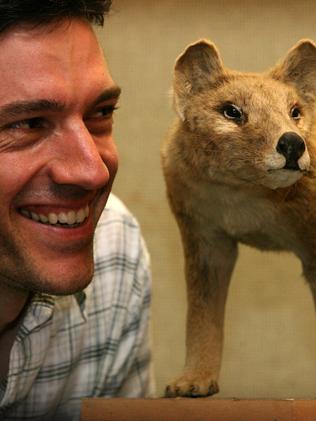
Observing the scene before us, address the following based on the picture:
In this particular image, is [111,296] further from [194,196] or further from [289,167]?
[289,167]

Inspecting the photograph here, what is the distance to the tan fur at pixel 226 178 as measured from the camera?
1.06 metres

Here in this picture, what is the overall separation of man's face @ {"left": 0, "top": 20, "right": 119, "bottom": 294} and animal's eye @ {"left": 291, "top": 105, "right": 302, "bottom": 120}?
0.25m

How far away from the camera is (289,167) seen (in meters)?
0.99

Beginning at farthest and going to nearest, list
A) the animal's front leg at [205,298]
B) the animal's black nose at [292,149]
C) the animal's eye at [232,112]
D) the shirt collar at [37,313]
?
the shirt collar at [37,313] < the animal's front leg at [205,298] < the animal's eye at [232,112] < the animal's black nose at [292,149]

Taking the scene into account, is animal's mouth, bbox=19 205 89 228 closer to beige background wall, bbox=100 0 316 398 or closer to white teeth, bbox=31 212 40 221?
white teeth, bbox=31 212 40 221

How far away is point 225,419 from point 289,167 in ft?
1.03

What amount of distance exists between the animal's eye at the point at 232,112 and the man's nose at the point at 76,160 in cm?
17

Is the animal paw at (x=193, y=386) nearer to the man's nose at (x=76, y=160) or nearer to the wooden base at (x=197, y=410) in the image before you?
the wooden base at (x=197, y=410)

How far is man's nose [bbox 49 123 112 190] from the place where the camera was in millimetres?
1135

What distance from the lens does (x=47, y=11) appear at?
1.17 meters

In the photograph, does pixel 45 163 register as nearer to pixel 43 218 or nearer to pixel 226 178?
pixel 43 218

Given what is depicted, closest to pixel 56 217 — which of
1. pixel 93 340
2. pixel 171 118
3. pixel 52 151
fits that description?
→ pixel 52 151

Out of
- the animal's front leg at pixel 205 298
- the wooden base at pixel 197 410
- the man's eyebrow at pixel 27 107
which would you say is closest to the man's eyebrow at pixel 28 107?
the man's eyebrow at pixel 27 107

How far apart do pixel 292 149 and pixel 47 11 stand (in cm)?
40
